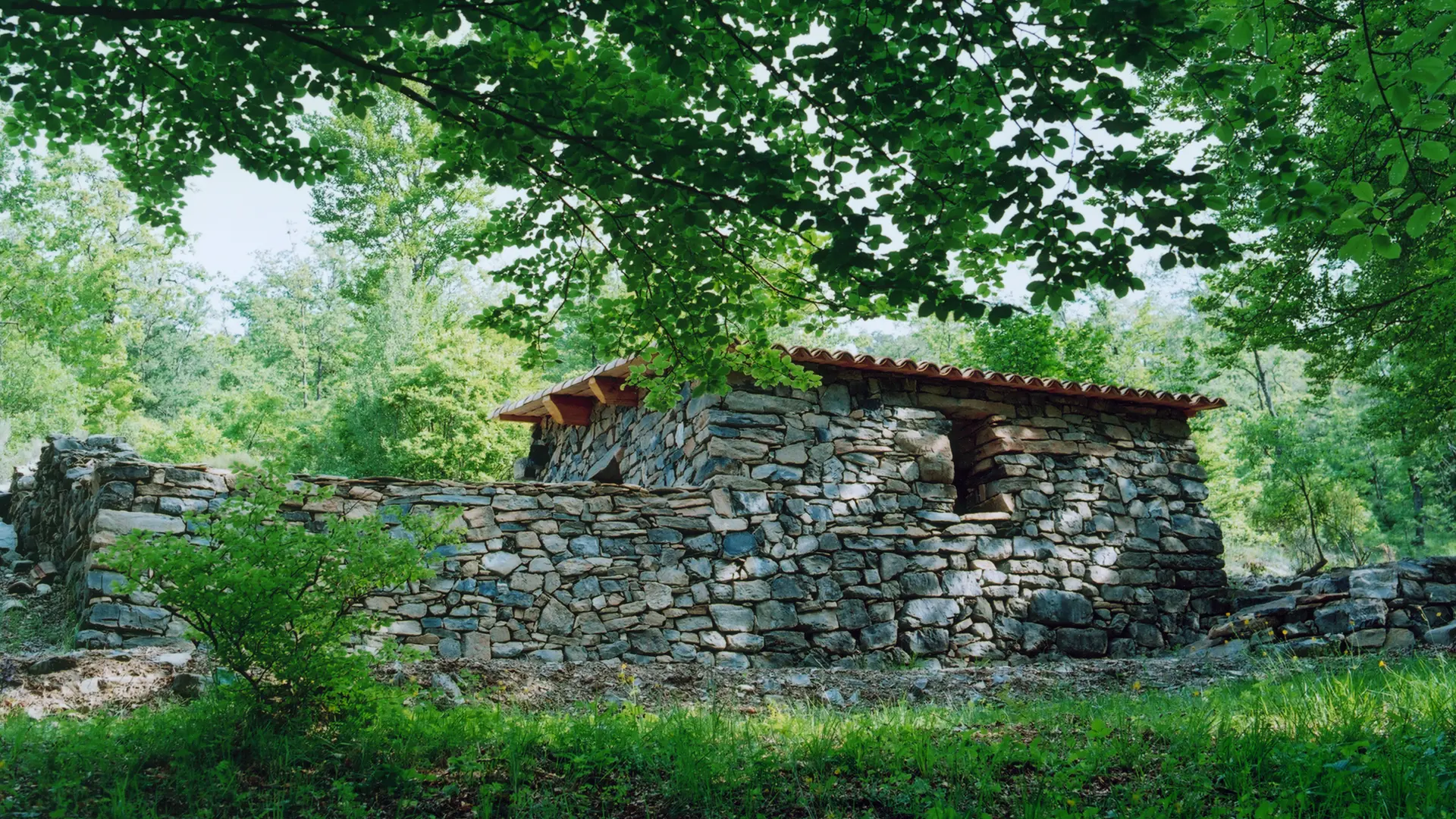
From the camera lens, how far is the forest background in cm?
1270

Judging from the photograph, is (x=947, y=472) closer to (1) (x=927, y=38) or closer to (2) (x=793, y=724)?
(2) (x=793, y=724)

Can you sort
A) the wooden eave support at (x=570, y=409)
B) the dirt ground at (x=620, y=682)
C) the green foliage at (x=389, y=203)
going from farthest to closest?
the green foliage at (x=389, y=203)
the wooden eave support at (x=570, y=409)
the dirt ground at (x=620, y=682)

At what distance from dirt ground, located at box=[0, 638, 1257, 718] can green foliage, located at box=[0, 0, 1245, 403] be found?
8.09 feet

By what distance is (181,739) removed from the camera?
3.45 meters

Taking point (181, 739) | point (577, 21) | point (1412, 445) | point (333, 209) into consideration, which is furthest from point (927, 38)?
point (333, 209)

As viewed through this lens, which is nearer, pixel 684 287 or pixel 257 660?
pixel 257 660

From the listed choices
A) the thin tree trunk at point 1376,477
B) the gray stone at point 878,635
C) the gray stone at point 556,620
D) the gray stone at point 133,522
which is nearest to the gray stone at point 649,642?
the gray stone at point 556,620

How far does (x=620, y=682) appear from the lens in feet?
17.5

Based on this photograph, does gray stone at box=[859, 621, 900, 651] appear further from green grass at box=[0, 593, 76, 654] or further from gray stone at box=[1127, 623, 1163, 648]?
green grass at box=[0, 593, 76, 654]

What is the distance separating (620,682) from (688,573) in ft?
5.49

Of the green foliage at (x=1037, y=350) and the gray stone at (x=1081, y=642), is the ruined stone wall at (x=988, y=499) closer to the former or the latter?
the gray stone at (x=1081, y=642)

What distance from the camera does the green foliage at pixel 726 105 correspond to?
311cm

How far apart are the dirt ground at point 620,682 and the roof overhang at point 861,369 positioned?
266 cm

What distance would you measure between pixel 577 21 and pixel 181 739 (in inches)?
122
